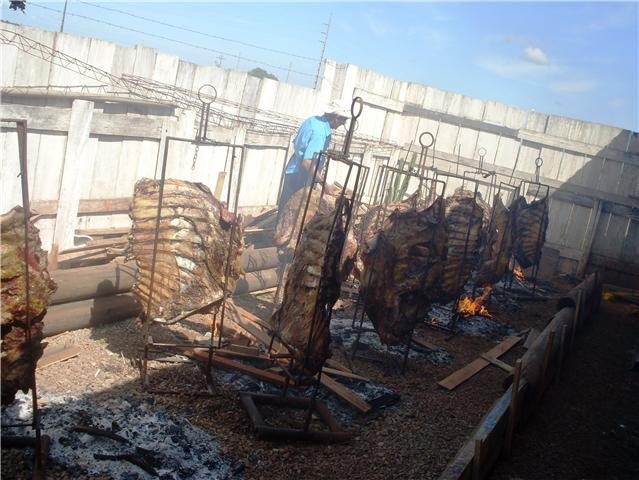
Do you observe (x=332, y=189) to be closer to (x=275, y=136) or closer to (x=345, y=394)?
(x=275, y=136)

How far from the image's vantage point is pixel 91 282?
6480 millimetres

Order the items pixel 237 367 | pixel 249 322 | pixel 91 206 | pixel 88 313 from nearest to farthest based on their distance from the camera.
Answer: pixel 237 367 < pixel 88 313 < pixel 249 322 < pixel 91 206

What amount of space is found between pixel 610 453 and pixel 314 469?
4105 millimetres

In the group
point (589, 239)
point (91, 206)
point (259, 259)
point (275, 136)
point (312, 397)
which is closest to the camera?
point (312, 397)

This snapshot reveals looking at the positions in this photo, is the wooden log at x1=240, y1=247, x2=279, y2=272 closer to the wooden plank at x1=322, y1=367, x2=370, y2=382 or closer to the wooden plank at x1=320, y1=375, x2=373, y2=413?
the wooden plank at x1=322, y1=367, x2=370, y2=382

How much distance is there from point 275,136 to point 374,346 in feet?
20.1

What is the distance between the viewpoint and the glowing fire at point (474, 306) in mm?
11003

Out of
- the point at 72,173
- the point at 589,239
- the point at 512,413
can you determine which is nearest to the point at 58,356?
the point at 72,173

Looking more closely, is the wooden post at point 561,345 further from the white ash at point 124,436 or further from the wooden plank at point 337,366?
the white ash at point 124,436

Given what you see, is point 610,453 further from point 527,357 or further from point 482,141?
point 482,141

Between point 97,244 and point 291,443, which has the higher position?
point 97,244

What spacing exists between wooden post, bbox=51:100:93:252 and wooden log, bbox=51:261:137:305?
1090mm

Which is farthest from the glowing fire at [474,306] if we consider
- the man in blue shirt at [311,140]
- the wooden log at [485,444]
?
the wooden log at [485,444]

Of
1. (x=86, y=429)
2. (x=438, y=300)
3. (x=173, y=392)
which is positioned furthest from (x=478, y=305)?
(x=86, y=429)
